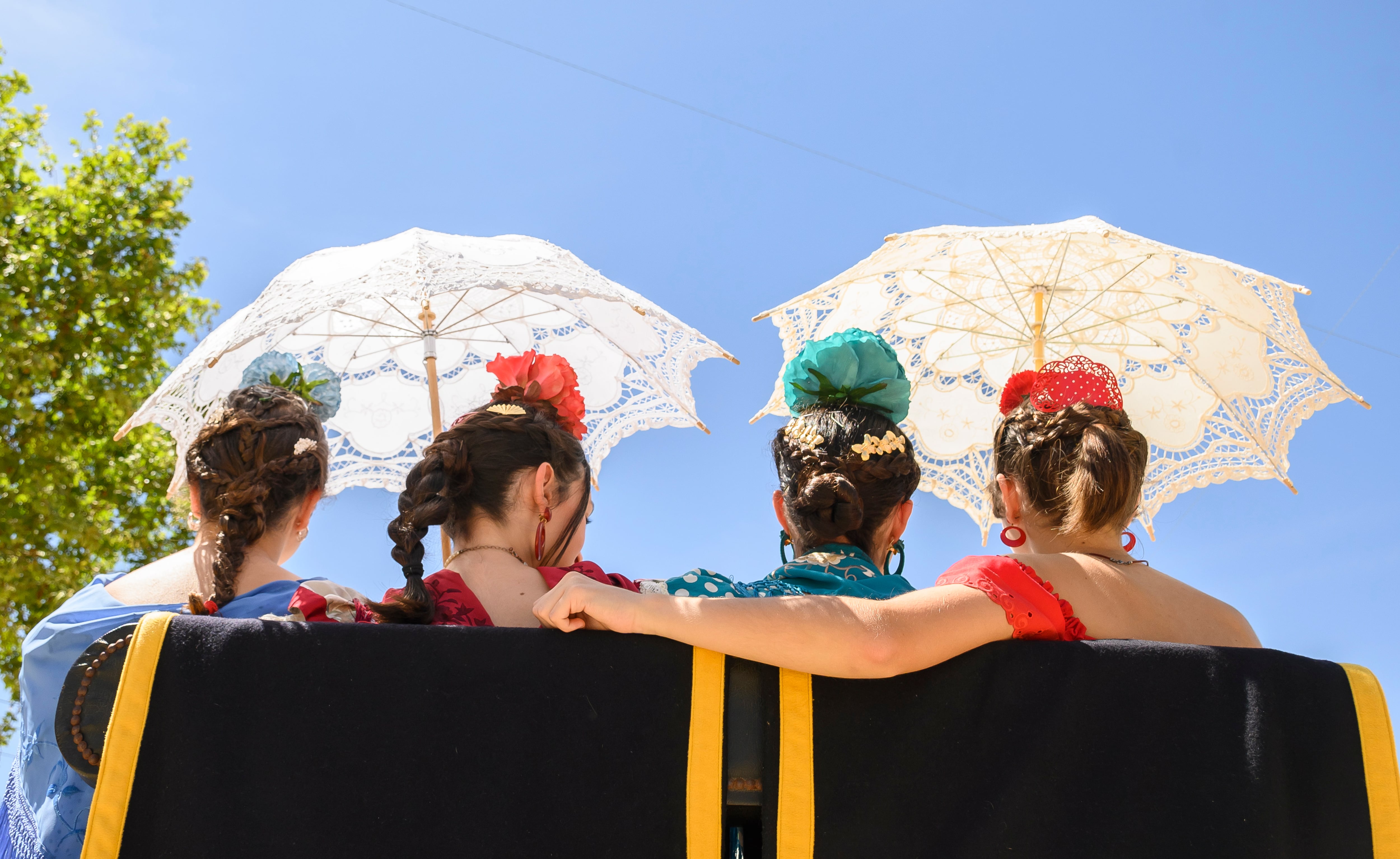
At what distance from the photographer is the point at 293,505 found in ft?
7.22

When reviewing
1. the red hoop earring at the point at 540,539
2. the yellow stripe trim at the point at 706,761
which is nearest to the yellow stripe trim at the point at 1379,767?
the yellow stripe trim at the point at 706,761

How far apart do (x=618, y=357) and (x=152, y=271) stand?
711cm

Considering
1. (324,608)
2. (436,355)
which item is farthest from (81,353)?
(324,608)

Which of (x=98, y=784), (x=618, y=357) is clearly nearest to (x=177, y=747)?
(x=98, y=784)

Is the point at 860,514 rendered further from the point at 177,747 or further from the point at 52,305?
the point at 52,305

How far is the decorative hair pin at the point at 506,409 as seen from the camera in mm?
1953

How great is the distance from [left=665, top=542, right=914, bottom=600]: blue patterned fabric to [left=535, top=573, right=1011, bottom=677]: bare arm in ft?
1.09

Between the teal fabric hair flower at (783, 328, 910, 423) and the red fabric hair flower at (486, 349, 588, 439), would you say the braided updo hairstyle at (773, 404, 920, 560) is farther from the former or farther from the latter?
the red fabric hair flower at (486, 349, 588, 439)

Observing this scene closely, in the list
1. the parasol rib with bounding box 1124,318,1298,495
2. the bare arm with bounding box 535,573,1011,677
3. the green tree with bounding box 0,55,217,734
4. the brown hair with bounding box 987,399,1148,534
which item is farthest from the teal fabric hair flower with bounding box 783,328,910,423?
the green tree with bounding box 0,55,217,734

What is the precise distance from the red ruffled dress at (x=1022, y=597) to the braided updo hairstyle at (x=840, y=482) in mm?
351

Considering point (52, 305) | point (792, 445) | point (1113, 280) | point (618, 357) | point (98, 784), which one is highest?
point (52, 305)

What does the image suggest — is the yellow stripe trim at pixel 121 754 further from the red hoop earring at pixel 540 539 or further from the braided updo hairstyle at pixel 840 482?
→ the braided updo hairstyle at pixel 840 482

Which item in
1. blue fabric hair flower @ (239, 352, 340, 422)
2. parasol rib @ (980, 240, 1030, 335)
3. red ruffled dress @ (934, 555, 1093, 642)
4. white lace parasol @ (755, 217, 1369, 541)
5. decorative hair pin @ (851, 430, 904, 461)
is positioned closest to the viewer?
red ruffled dress @ (934, 555, 1093, 642)

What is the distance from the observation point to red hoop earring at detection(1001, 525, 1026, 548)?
1982mm
